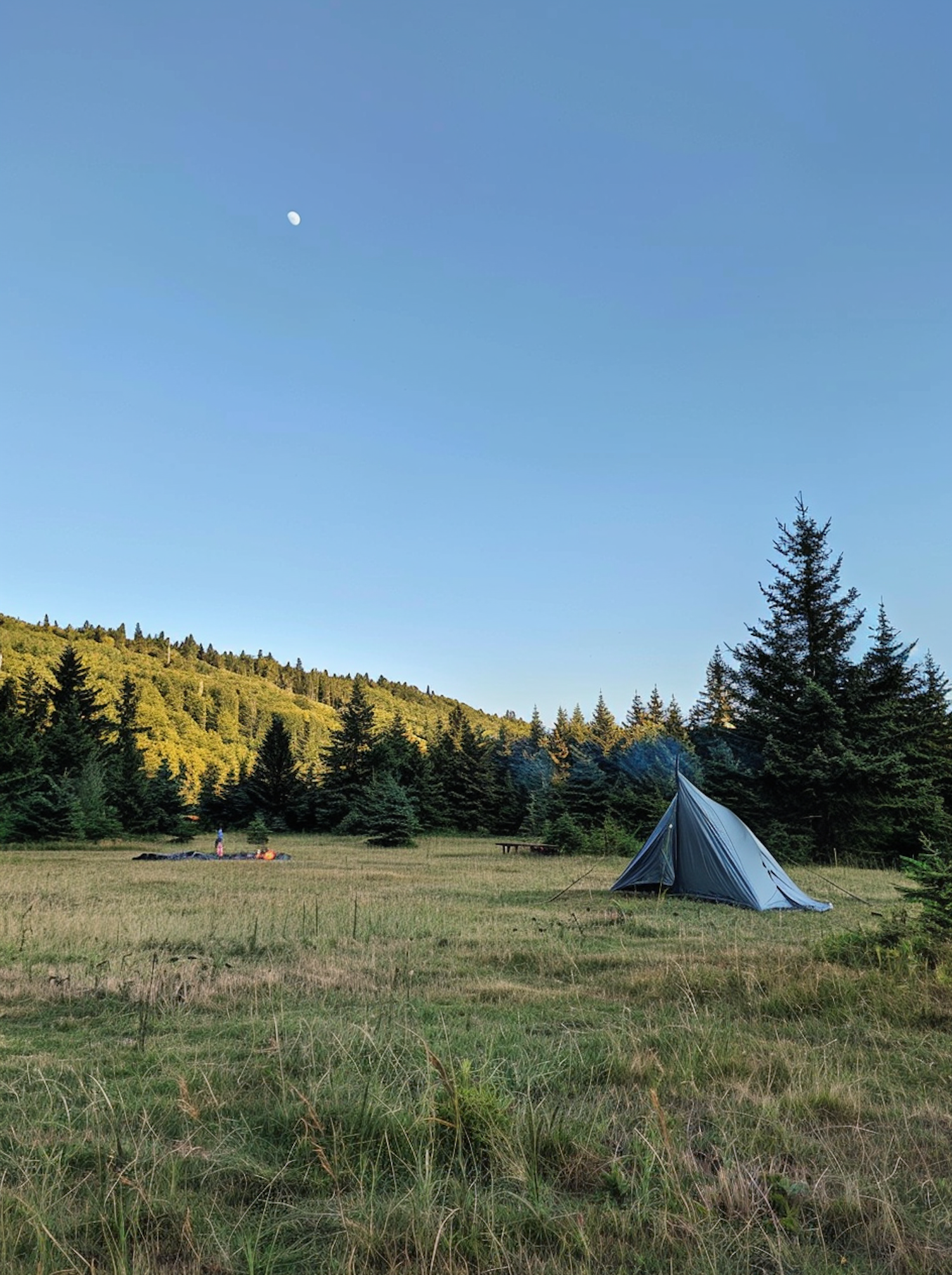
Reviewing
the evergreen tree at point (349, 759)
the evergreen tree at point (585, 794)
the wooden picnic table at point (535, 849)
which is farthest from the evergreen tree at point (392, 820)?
the evergreen tree at point (349, 759)

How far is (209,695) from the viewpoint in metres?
125

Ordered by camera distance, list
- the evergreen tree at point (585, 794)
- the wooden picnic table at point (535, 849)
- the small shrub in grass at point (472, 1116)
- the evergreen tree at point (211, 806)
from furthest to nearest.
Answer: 1. the evergreen tree at point (211, 806)
2. the evergreen tree at point (585, 794)
3. the wooden picnic table at point (535, 849)
4. the small shrub in grass at point (472, 1116)

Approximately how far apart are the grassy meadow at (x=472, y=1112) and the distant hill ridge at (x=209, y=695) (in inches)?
2452

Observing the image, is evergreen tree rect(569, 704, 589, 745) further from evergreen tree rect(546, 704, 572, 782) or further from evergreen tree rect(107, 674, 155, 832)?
evergreen tree rect(107, 674, 155, 832)

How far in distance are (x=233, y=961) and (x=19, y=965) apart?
87.5 inches

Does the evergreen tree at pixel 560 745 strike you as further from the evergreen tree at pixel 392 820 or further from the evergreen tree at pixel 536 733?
the evergreen tree at pixel 392 820

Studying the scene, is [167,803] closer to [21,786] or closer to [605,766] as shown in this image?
[21,786]

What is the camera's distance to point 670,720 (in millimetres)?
71312

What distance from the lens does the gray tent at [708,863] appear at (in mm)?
14562

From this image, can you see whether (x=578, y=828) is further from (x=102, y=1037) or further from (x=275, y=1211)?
(x=275, y=1211)

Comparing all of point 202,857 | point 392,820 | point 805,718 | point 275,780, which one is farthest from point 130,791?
point 805,718

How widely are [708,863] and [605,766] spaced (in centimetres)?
3746

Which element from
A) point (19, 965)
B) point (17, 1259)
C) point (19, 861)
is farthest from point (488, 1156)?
point (19, 861)

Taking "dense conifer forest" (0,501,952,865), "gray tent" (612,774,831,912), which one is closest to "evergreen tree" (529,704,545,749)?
"dense conifer forest" (0,501,952,865)
